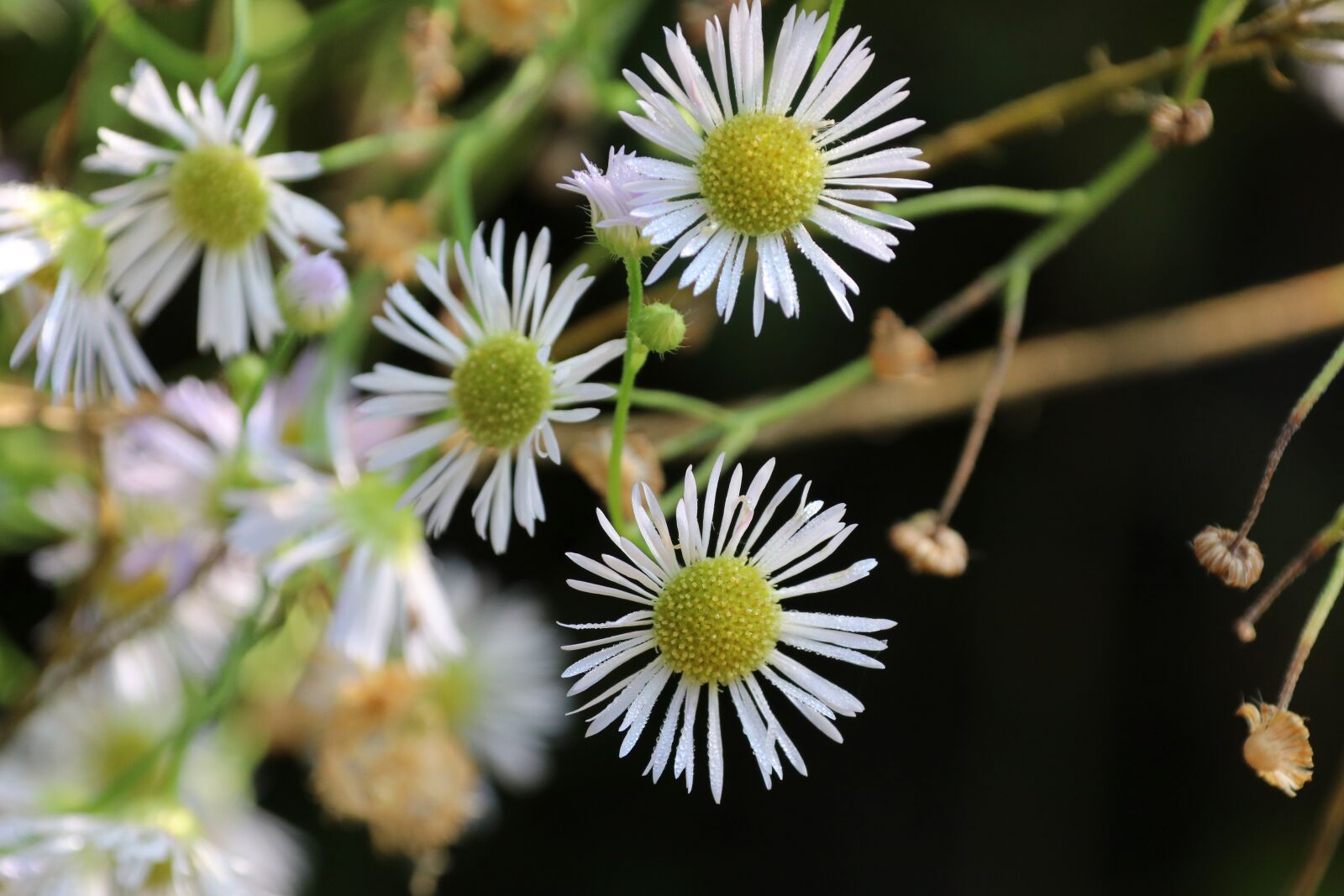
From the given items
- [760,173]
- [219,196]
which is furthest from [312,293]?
[760,173]

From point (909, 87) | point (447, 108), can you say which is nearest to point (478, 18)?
point (447, 108)

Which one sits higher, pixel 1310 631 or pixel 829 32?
pixel 829 32

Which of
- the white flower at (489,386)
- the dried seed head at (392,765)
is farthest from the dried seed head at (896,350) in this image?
the dried seed head at (392,765)

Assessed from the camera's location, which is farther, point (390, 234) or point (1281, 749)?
point (390, 234)

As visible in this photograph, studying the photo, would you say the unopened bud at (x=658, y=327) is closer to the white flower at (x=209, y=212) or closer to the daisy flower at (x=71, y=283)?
the white flower at (x=209, y=212)

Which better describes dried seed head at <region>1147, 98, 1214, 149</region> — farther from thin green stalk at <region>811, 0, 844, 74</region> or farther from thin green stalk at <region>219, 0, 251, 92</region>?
thin green stalk at <region>219, 0, 251, 92</region>

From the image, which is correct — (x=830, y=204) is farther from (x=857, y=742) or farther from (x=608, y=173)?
(x=857, y=742)

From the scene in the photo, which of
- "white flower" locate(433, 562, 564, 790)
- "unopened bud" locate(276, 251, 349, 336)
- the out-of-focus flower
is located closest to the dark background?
"white flower" locate(433, 562, 564, 790)

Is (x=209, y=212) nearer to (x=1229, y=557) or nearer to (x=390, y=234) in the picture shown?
(x=390, y=234)

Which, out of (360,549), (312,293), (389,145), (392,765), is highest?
(389,145)
